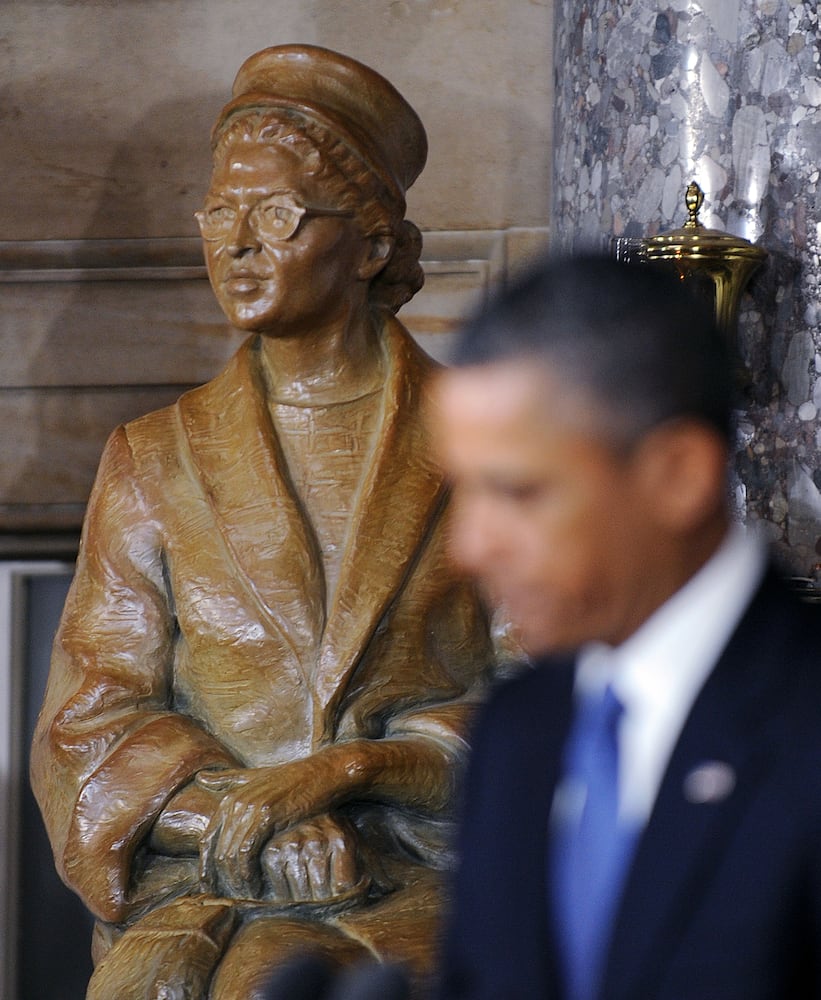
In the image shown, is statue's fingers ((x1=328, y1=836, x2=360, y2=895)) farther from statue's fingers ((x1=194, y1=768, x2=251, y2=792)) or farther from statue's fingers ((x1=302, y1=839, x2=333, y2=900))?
statue's fingers ((x1=194, y1=768, x2=251, y2=792))

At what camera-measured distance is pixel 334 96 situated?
8.63 ft

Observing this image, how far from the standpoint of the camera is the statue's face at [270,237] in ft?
8.46

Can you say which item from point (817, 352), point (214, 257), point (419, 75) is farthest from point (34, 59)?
point (817, 352)

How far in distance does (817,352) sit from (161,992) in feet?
6.35

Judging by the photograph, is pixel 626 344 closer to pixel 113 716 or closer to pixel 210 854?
pixel 210 854

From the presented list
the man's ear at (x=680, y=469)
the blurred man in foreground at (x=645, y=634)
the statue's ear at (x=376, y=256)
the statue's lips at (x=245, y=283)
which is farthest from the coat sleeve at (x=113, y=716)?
the man's ear at (x=680, y=469)

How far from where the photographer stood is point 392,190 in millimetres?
2691

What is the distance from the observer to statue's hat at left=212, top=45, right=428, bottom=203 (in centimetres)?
261

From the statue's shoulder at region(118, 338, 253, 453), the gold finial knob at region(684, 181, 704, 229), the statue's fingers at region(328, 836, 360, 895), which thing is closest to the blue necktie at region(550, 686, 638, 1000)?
the statue's fingers at region(328, 836, 360, 895)

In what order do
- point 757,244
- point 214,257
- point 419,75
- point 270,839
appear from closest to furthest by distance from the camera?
point 270,839, point 214,257, point 757,244, point 419,75

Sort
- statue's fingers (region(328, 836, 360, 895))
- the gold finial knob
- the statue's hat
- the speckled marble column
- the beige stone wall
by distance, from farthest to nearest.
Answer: the beige stone wall < the speckled marble column < the gold finial knob < the statue's hat < statue's fingers (region(328, 836, 360, 895))

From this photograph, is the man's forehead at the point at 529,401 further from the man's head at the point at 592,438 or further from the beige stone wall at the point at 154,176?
the beige stone wall at the point at 154,176

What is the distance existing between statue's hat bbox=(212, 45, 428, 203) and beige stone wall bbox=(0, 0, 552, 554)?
141cm

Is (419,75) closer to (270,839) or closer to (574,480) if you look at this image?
(270,839)
